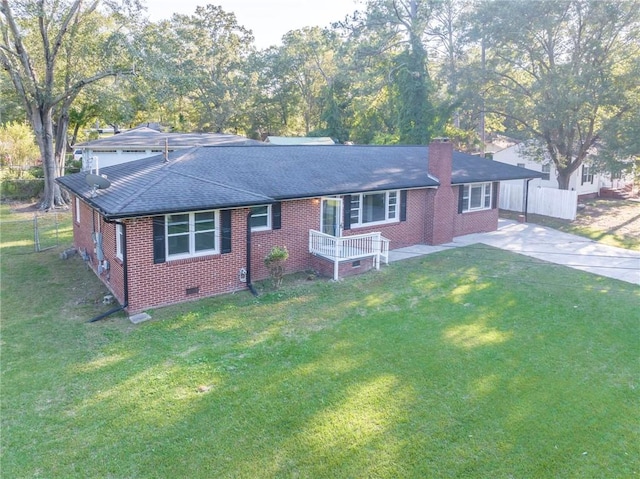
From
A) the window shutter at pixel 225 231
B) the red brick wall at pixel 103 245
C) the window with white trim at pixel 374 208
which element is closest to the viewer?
the red brick wall at pixel 103 245

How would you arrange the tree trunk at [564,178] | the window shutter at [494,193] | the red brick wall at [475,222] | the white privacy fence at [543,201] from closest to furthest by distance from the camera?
the red brick wall at [475,222]
the window shutter at [494,193]
the white privacy fence at [543,201]
the tree trunk at [564,178]

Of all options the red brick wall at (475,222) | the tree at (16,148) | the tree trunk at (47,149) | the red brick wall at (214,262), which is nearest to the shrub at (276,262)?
the red brick wall at (214,262)

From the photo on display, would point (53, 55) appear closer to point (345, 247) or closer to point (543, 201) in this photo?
point (345, 247)

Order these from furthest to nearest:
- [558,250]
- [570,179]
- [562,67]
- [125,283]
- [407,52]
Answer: [407,52] → [570,179] → [562,67] → [558,250] → [125,283]

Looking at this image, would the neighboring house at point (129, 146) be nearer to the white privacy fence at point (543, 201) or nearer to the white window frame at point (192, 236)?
the white window frame at point (192, 236)

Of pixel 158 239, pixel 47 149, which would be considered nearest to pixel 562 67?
pixel 158 239

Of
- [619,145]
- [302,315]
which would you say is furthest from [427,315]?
[619,145]

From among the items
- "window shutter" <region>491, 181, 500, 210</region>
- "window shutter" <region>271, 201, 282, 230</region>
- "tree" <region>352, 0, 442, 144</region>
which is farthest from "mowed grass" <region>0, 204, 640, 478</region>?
"tree" <region>352, 0, 442, 144</region>
